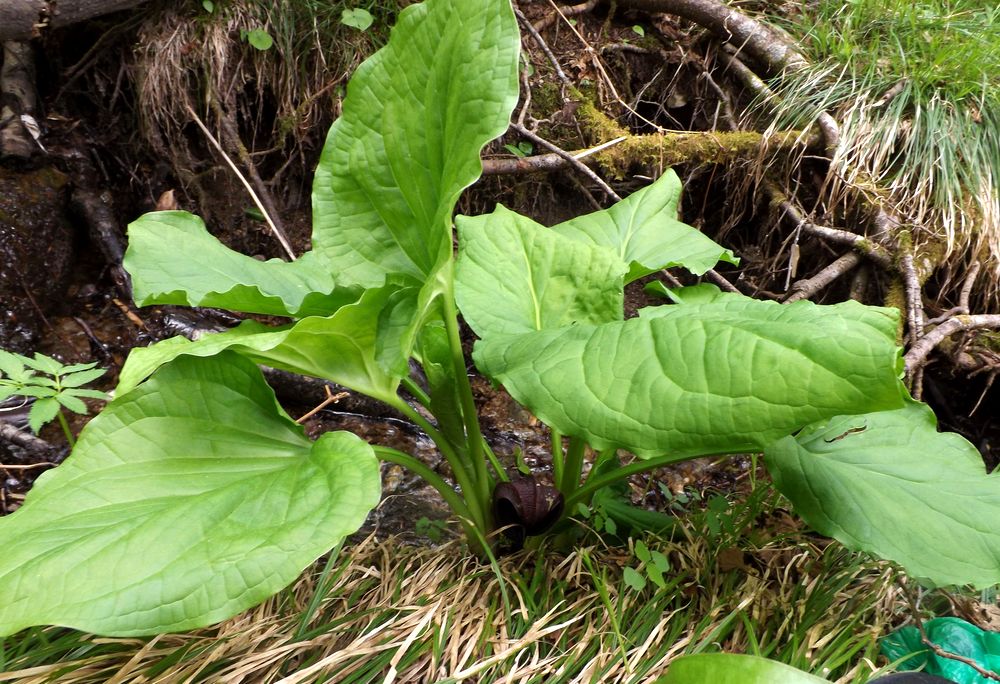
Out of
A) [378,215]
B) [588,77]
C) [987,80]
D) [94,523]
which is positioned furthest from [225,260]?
[987,80]

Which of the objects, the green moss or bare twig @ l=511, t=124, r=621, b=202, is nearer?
bare twig @ l=511, t=124, r=621, b=202

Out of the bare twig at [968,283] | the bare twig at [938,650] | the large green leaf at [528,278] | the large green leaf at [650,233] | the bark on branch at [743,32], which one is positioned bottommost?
the bare twig at [938,650]

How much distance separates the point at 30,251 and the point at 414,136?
170cm

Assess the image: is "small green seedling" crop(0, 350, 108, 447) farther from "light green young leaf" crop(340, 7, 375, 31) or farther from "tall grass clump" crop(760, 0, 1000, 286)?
"tall grass clump" crop(760, 0, 1000, 286)

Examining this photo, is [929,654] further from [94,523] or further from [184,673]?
[94,523]

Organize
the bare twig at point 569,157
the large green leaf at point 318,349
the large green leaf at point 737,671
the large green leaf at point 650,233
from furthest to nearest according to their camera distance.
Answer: the bare twig at point 569,157
the large green leaf at point 650,233
the large green leaf at point 318,349
the large green leaf at point 737,671

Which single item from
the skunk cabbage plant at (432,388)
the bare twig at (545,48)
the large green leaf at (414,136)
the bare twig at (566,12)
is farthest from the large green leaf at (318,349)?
the bare twig at (566,12)

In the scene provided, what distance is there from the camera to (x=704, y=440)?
73 centimetres

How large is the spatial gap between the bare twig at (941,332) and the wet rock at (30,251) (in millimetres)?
2485

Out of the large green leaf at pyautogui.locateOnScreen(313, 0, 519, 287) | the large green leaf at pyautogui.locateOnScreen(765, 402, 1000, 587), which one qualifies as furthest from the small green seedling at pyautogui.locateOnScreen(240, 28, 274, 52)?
the large green leaf at pyautogui.locateOnScreen(765, 402, 1000, 587)

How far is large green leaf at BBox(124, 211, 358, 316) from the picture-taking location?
99cm

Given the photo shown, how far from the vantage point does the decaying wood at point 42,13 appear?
1.70 meters

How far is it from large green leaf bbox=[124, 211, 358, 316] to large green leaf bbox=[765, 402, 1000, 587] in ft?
2.65

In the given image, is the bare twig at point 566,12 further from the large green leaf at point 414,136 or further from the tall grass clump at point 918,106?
the large green leaf at point 414,136
